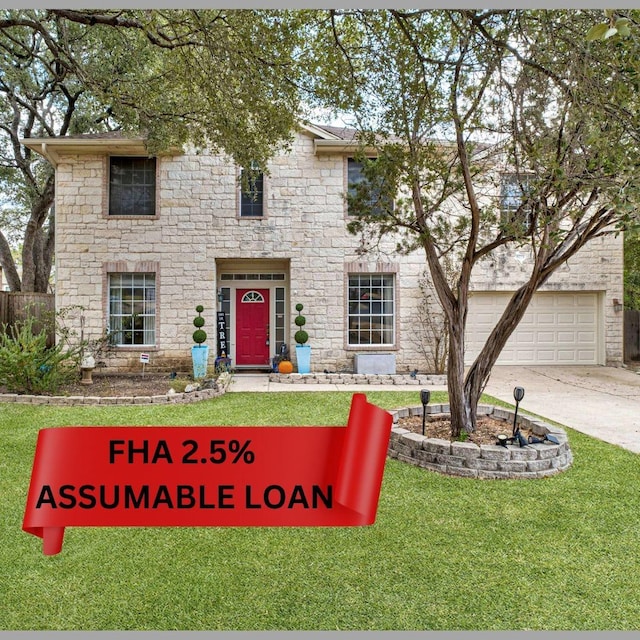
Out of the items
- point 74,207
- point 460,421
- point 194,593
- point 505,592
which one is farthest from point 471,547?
point 74,207

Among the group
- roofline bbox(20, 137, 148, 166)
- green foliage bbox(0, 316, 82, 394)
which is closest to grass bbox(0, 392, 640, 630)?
green foliage bbox(0, 316, 82, 394)

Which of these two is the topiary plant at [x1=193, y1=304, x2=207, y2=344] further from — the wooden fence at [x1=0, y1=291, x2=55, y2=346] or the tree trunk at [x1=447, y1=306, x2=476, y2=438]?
the tree trunk at [x1=447, y1=306, x2=476, y2=438]

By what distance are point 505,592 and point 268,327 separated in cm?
963

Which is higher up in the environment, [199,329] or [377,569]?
[199,329]

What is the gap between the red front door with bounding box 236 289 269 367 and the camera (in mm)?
11750

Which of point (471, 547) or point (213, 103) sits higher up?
point (213, 103)

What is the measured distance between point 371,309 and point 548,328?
4.66 meters

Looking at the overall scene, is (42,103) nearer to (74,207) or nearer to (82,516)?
(74,207)

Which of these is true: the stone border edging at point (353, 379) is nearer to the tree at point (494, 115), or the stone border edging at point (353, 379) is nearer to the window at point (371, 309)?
the window at point (371, 309)

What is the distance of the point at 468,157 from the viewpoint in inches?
194

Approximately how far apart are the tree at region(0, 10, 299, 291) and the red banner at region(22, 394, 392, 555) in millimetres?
4881

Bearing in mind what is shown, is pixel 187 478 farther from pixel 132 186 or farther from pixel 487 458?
pixel 132 186

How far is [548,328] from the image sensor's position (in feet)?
39.6

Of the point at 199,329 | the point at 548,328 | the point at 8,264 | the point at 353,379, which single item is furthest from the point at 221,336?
the point at 8,264
